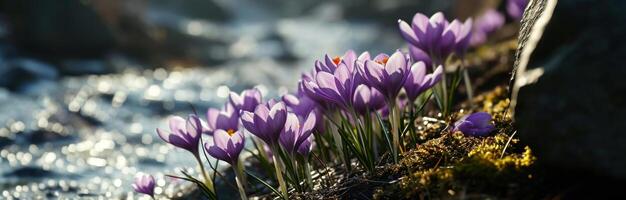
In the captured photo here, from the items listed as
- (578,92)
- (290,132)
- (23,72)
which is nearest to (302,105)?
(290,132)

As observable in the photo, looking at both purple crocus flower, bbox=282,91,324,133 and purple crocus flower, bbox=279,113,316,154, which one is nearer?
purple crocus flower, bbox=279,113,316,154

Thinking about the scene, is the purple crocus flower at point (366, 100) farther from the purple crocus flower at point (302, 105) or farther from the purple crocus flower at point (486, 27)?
the purple crocus flower at point (486, 27)

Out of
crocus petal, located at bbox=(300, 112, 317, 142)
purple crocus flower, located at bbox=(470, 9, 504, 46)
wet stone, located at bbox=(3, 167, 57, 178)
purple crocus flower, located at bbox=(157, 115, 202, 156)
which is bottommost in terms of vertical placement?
crocus petal, located at bbox=(300, 112, 317, 142)

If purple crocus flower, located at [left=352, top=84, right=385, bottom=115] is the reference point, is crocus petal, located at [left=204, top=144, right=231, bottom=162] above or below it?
below

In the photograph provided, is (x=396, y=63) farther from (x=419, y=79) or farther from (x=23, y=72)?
(x=23, y=72)

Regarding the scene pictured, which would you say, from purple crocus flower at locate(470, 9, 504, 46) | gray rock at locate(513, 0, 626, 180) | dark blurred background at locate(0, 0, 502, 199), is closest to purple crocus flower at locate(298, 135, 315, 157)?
dark blurred background at locate(0, 0, 502, 199)

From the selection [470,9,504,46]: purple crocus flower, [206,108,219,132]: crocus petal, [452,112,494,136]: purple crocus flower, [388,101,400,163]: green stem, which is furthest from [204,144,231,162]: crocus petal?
[470,9,504,46]: purple crocus flower

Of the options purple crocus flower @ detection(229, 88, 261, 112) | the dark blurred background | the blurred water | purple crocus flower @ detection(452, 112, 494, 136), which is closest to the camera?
purple crocus flower @ detection(452, 112, 494, 136)

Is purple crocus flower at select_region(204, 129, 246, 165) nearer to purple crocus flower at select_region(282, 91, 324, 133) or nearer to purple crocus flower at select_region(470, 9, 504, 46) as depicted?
purple crocus flower at select_region(282, 91, 324, 133)

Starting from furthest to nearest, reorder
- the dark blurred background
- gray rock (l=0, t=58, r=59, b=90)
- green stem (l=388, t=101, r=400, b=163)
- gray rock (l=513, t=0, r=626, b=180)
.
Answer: gray rock (l=0, t=58, r=59, b=90)
the dark blurred background
green stem (l=388, t=101, r=400, b=163)
gray rock (l=513, t=0, r=626, b=180)
